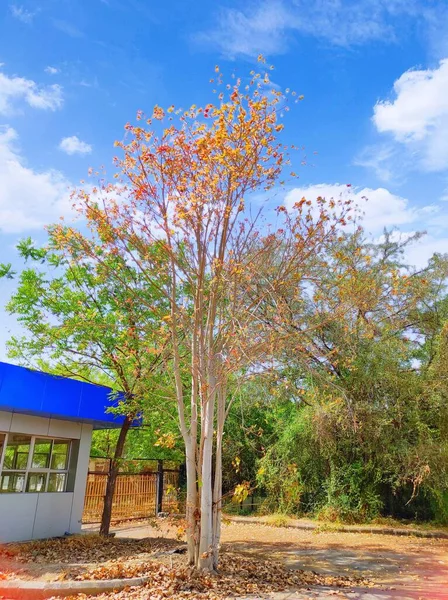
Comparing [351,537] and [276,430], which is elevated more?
[276,430]

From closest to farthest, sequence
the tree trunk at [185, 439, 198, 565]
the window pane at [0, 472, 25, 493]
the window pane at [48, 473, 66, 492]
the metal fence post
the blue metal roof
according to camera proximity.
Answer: the tree trunk at [185, 439, 198, 565], the blue metal roof, the window pane at [0, 472, 25, 493], the window pane at [48, 473, 66, 492], the metal fence post

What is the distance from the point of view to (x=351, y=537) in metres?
11.8

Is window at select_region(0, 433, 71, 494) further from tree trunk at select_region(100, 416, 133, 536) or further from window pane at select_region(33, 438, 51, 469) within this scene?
tree trunk at select_region(100, 416, 133, 536)

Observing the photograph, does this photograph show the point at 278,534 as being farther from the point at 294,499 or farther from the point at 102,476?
the point at 102,476

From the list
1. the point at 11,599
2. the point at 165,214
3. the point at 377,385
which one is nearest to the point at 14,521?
the point at 11,599

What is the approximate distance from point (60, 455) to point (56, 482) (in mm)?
620

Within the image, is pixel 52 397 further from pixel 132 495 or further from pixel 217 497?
pixel 132 495

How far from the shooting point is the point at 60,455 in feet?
37.3

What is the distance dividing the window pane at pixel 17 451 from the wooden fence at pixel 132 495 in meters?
3.06

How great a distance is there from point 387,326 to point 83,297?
8474 mm

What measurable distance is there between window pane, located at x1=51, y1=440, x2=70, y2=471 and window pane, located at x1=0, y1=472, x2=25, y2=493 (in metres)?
0.93

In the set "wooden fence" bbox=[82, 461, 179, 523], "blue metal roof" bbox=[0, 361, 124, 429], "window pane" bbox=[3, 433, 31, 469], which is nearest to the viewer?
"blue metal roof" bbox=[0, 361, 124, 429]

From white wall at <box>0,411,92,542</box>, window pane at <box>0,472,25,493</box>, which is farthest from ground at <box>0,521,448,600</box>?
window pane at <box>0,472,25,493</box>

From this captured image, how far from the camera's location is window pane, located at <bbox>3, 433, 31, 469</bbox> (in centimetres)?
995
